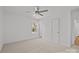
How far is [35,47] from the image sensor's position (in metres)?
1.87

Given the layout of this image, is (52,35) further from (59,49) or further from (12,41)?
(12,41)

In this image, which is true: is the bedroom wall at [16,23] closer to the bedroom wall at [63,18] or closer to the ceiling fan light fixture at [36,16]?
the ceiling fan light fixture at [36,16]

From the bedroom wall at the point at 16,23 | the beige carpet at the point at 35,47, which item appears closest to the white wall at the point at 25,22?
the bedroom wall at the point at 16,23

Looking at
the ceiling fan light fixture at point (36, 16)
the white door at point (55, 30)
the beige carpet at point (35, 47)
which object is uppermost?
the ceiling fan light fixture at point (36, 16)

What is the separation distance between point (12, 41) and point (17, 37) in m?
0.12

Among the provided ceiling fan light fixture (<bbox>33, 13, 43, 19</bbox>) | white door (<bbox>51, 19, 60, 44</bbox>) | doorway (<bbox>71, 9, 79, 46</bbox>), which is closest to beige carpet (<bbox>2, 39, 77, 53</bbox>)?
white door (<bbox>51, 19, 60, 44</bbox>)

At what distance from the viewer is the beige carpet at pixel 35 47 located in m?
1.85

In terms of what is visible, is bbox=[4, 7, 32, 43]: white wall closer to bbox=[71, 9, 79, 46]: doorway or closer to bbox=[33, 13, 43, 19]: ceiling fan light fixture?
bbox=[33, 13, 43, 19]: ceiling fan light fixture

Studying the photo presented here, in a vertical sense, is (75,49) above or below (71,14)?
below

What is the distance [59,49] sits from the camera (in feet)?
6.19

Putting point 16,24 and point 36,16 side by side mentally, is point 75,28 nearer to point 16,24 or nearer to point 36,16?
point 36,16

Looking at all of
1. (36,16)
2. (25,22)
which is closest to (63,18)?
(36,16)
